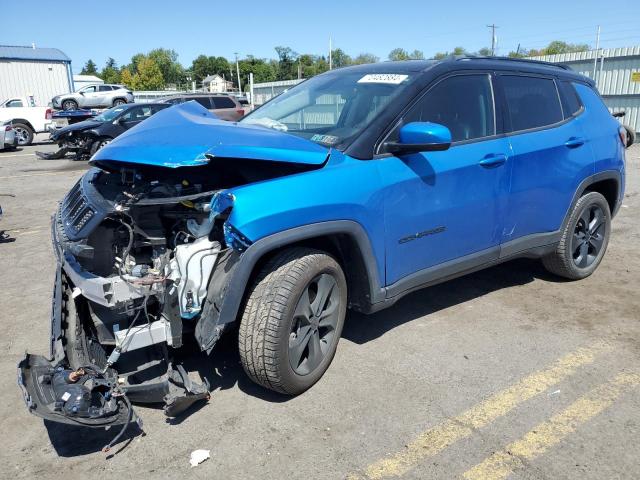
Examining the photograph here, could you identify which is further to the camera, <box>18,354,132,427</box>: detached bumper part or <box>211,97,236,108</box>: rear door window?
<box>211,97,236,108</box>: rear door window

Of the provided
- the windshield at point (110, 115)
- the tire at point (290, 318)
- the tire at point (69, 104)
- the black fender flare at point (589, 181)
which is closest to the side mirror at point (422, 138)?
the tire at point (290, 318)

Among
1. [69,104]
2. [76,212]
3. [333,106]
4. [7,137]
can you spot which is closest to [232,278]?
[76,212]

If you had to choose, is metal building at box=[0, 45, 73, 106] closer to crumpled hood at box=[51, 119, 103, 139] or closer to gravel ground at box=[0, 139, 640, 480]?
crumpled hood at box=[51, 119, 103, 139]

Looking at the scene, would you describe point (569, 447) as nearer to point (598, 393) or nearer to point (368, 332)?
point (598, 393)

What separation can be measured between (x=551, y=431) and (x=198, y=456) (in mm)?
1826

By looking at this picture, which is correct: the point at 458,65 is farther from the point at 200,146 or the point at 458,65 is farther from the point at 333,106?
the point at 200,146

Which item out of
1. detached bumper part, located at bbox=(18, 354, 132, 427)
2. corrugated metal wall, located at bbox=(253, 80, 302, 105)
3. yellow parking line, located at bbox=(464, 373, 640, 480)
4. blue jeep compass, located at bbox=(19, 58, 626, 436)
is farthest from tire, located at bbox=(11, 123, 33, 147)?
yellow parking line, located at bbox=(464, 373, 640, 480)

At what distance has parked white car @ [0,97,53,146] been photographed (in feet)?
64.5

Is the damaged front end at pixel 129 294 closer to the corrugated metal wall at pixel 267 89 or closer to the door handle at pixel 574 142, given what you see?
the door handle at pixel 574 142

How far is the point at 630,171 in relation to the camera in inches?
451

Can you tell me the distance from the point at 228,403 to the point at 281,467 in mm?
650

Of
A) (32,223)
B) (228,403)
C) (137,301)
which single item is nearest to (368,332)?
(228,403)

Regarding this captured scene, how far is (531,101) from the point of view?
4305mm

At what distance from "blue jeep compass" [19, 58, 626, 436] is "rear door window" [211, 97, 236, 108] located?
1461 centimetres
